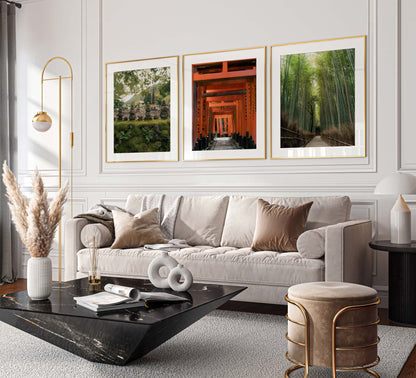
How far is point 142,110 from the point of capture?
527 cm

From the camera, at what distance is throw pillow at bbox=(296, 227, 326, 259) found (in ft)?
11.8

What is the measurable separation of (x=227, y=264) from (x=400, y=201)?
1.33 meters

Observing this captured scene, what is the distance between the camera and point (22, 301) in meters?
2.82

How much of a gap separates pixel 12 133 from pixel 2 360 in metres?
3.33

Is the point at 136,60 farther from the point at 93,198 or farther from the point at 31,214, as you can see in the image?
the point at 31,214

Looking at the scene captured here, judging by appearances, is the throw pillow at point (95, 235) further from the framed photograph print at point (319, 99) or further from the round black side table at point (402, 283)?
the round black side table at point (402, 283)

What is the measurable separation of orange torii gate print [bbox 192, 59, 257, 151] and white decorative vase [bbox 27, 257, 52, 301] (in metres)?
2.45

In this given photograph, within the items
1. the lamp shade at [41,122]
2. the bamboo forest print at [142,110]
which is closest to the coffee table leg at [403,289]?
the bamboo forest print at [142,110]

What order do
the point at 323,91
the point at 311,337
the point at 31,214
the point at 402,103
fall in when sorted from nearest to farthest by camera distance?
the point at 311,337, the point at 31,214, the point at 402,103, the point at 323,91

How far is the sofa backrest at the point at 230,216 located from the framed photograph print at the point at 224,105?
1.61ft

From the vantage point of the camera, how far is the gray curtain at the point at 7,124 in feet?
18.1

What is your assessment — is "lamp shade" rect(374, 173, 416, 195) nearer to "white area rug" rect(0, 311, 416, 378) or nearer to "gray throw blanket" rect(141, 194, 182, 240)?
"white area rug" rect(0, 311, 416, 378)

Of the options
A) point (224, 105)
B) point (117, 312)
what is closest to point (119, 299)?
point (117, 312)

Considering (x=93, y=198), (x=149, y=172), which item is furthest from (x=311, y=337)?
(x=93, y=198)
